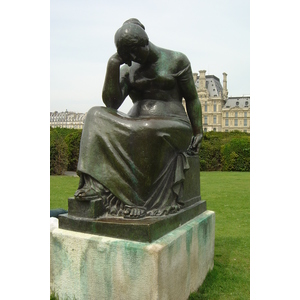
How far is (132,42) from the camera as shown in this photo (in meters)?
2.70

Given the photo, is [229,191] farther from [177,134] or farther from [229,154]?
[229,154]

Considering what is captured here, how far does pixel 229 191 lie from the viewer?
10.6 meters

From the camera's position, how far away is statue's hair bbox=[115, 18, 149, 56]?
2680mm

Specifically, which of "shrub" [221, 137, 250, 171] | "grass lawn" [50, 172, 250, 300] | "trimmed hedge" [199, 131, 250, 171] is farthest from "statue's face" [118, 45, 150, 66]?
"shrub" [221, 137, 250, 171]

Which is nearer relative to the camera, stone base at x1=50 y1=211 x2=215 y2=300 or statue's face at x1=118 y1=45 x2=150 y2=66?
stone base at x1=50 y1=211 x2=215 y2=300

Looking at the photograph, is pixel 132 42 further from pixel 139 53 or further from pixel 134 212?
pixel 134 212

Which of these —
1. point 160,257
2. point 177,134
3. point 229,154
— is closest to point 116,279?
point 160,257

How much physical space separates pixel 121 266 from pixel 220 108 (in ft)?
207

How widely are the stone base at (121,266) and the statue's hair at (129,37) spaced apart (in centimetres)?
161

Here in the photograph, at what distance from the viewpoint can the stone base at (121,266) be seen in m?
2.34

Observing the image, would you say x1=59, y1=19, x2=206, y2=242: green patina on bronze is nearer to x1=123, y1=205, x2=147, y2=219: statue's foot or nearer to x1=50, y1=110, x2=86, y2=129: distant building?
x1=123, y1=205, x2=147, y2=219: statue's foot

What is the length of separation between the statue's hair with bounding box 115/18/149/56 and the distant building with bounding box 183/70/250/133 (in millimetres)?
60099

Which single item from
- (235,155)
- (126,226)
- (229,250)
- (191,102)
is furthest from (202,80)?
(126,226)

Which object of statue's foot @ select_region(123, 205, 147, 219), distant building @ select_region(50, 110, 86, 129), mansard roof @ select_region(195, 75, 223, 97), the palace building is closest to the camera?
statue's foot @ select_region(123, 205, 147, 219)
